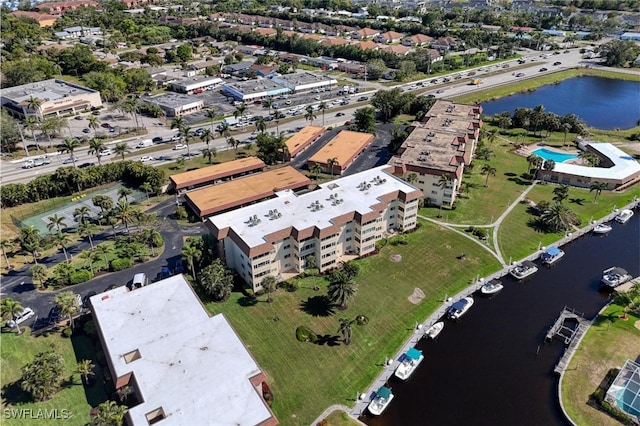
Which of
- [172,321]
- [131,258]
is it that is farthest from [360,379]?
[131,258]

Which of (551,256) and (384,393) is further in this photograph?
(551,256)

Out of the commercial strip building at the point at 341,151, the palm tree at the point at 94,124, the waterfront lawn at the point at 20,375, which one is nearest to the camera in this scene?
the waterfront lawn at the point at 20,375

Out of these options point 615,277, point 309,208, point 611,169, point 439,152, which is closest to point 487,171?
point 439,152

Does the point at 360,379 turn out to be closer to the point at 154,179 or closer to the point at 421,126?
the point at 154,179

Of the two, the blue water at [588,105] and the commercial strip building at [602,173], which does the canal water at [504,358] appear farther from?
the blue water at [588,105]

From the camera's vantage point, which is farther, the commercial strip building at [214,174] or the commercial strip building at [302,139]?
the commercial strip building at [302,139]

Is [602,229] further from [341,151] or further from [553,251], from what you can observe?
[341,151]

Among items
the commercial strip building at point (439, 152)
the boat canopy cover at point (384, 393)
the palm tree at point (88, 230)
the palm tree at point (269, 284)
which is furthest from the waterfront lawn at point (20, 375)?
the commercial strip building at point (439, 152)
